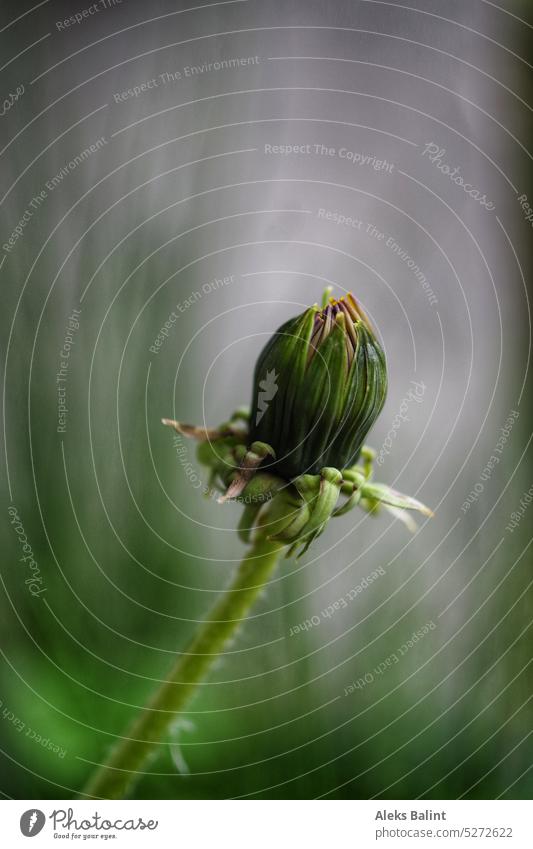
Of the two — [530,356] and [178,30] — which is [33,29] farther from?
[530,356]

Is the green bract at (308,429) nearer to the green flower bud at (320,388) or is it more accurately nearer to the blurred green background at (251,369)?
the green flower bud at (320,388)

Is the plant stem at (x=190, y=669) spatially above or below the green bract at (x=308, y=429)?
below

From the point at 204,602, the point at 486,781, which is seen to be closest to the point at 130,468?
the point at 204,602

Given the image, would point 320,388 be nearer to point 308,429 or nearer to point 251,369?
point 308,429

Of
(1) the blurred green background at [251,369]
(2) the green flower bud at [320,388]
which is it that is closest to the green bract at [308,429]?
(2) the green flower bud at [320,388]
